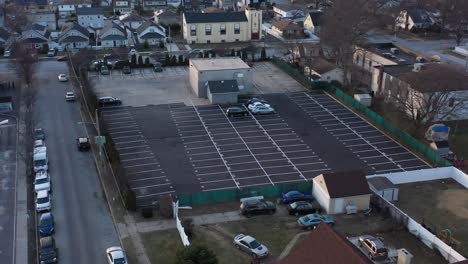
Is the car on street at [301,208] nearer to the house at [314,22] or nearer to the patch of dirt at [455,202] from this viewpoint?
the patch of dirt at [455,202]

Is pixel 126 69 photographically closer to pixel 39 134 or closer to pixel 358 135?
pixel 39 134

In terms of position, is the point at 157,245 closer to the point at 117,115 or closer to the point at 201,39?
the point at 117,115

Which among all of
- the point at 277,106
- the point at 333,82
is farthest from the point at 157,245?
the point at 333,82

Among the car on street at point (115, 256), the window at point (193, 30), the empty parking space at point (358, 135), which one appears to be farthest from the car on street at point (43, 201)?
the window at point (193, 30)

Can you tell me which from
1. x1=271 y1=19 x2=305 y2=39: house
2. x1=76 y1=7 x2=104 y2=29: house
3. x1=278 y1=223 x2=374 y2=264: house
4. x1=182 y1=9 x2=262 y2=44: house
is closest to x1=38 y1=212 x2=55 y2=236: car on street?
x1=278 y1=223 x2=374 y2=264: house

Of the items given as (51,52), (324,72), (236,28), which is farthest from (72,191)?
(236,28)
